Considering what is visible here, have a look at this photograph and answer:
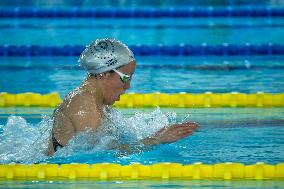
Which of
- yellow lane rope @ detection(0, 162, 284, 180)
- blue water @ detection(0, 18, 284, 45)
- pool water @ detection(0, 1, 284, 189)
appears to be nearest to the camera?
yellow lane rope @ detection(0, 162, 284, 180)

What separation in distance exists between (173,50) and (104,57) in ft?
13.8

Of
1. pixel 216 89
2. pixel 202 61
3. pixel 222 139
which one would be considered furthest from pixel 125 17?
pixel 222 139

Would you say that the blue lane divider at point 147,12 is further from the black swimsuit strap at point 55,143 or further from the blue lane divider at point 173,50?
the black swimsuit strap at point 55,143

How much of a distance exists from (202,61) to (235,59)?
0.34 m

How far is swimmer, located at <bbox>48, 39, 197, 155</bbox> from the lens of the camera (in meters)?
4.68

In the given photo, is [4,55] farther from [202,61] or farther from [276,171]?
[276,171]

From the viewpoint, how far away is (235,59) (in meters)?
8.75

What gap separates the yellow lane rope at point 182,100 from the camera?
261 inches

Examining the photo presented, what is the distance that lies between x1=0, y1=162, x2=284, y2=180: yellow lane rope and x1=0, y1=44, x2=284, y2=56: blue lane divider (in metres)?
4.38

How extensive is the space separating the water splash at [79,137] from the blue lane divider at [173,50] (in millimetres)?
3366

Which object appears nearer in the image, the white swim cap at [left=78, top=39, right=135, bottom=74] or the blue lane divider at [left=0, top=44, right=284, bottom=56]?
the white swim cap at [left=78, top=39, right=135, bottom=74]

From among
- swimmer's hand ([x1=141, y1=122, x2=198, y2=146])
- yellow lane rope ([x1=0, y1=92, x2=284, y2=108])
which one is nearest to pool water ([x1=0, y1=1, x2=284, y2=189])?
yellow lane rope ([x1=0, y1=92, x2=284, y2=108])

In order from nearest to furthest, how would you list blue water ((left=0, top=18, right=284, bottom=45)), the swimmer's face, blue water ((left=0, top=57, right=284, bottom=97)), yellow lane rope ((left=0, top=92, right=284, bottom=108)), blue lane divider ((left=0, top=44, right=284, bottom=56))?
1. the swimmer's face
2. yellow lane rope ((left=0, top=92, right=284, bottom=108))
3. blue water ((left=0, top=57, right=284, bottom=97))
4. blue lane divider ((left=0, top=44, right=284, bottom=56))
5. blue water ((left=0, top=18, right=284, bottom=45))

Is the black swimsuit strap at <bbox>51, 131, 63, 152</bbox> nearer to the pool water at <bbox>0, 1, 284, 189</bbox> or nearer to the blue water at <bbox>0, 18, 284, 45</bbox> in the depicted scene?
the pool water at <bbox>0, 1, 284, 189</bbox>
